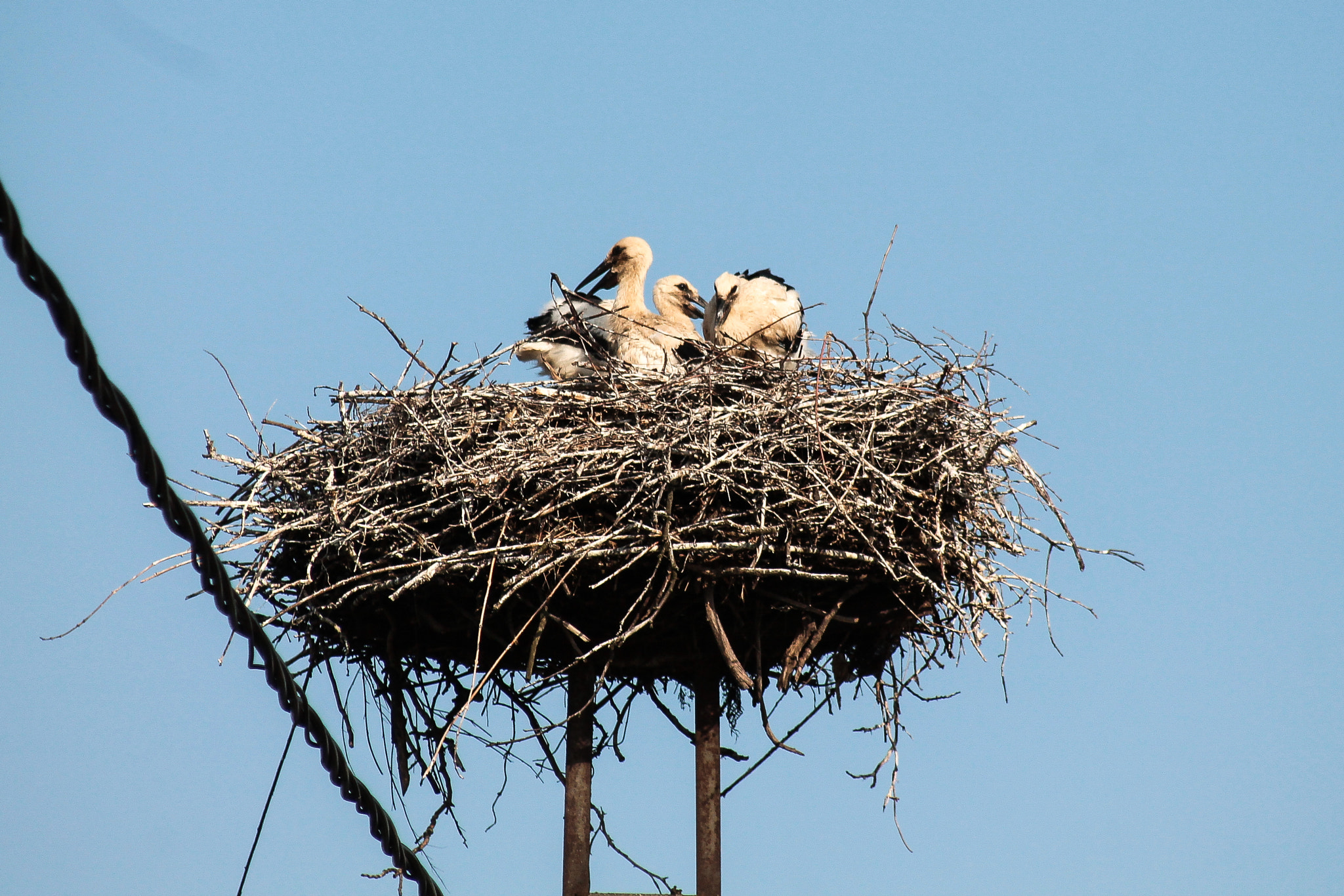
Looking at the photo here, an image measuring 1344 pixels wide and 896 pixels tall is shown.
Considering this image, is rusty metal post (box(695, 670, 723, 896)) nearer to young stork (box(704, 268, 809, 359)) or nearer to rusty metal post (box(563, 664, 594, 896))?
rusty metal post (box(563, 664, 594, 896))

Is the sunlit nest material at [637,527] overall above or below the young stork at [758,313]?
below

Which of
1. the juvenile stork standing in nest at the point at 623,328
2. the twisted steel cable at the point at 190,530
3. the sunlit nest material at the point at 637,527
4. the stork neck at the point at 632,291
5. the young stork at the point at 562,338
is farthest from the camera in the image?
the stork neck at the point at 632,291

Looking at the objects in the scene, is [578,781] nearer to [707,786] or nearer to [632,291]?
[707,786]

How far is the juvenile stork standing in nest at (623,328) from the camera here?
7000 millimetres

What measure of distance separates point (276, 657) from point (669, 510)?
1569 mm

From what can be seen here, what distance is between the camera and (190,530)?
331 cm

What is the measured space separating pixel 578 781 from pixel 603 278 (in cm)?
379

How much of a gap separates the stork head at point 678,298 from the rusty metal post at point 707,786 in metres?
2.96

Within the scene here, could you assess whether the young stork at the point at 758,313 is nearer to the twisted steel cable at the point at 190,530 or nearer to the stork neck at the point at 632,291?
the stork neck at the point at 632,291

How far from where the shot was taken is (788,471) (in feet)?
17.8

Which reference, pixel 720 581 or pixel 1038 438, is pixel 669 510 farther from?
pixel 1038 438

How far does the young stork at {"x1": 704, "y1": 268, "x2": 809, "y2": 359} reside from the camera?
7668 millimetres

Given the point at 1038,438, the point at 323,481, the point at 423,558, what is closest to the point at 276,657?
the point at 423,558

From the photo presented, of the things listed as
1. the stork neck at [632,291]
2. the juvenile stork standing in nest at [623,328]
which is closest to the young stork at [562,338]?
the juvenile stork standing in nest at [623,328]
